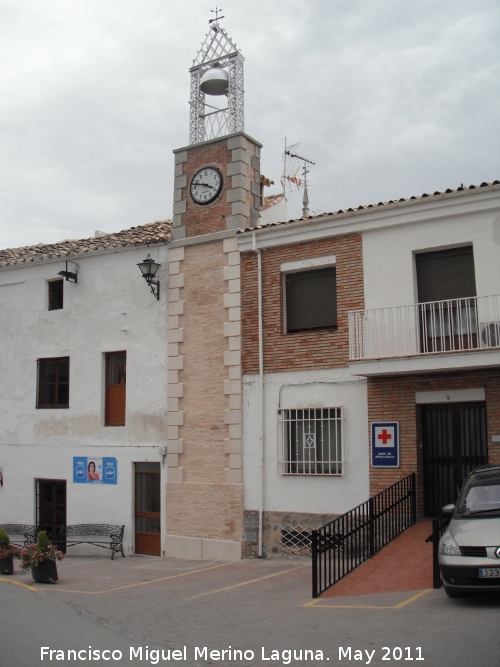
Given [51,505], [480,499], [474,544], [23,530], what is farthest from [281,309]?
[23,530]

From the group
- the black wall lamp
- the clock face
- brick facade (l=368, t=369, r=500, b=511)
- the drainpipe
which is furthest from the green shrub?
the clock face

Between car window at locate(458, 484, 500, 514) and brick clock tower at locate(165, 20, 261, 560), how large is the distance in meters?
6.18

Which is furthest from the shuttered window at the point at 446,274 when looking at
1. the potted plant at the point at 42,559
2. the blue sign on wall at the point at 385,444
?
the potted plant at the point at 42,559

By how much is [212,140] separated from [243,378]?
5.61 m

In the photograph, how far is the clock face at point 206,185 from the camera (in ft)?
53.6

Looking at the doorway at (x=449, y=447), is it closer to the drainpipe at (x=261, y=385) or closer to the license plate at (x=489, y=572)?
the drainpipe at (x=261, y=385)

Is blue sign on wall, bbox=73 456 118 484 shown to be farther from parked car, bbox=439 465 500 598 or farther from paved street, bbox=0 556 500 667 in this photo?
parked car, bbox=439 465 500 598

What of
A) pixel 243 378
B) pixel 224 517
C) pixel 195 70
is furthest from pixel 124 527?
pixel 195 70

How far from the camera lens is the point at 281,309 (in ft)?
49.0

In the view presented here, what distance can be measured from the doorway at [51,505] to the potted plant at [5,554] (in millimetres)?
3870

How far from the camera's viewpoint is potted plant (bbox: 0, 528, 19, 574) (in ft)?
44.1

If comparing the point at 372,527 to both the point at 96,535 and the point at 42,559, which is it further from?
the point at 96,535

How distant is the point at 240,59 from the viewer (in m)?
17.3

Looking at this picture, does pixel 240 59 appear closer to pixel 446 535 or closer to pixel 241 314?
pixel 241 314
